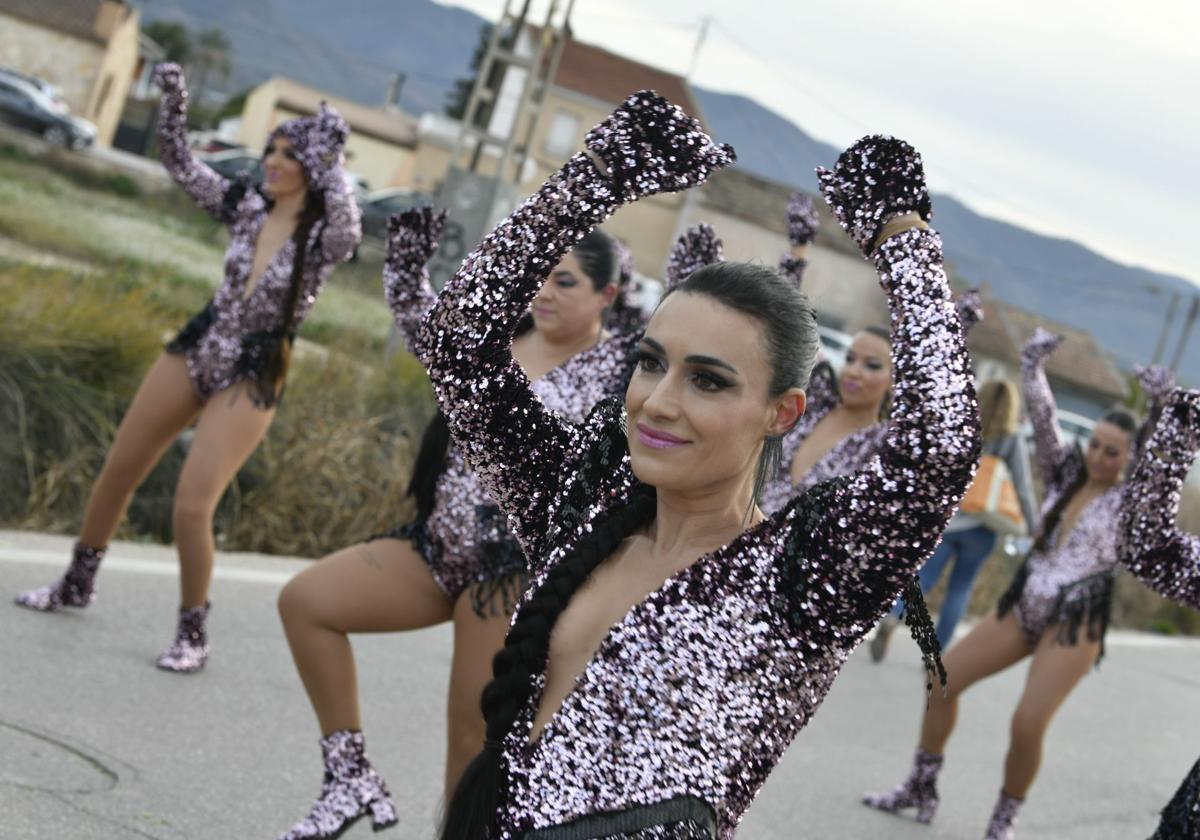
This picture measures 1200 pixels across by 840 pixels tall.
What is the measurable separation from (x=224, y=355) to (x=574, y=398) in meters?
1.77

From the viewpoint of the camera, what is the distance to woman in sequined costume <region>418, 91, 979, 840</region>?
2.75 metres

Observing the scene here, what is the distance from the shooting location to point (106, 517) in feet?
21.5

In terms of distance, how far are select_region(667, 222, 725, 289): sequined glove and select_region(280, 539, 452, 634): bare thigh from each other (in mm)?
1677

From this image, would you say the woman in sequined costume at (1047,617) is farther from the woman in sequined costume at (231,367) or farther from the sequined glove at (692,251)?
Result: the woman in sequined costume at (231,367)

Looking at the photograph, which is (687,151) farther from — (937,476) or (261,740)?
(261,740)

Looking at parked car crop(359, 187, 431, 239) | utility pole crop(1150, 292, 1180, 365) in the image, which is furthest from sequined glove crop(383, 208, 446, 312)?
utility pole crop(1150, 292, 1180, 365)

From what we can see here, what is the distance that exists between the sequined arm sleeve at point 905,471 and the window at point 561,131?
227 ft

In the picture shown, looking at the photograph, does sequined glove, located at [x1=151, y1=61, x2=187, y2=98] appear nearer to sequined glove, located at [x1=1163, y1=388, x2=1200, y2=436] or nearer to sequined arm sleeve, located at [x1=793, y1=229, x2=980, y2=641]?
sequined glove, located at [x1=1163, y1=388, x2=1200, y2=436]

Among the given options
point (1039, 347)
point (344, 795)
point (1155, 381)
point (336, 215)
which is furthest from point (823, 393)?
point (344, 795)

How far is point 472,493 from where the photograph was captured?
4918mm

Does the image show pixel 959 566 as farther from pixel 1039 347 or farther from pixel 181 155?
pixel 181 155

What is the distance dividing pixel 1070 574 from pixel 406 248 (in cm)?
328

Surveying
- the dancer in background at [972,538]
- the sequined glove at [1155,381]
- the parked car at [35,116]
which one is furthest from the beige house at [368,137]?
the sequined glove at [1155,381]

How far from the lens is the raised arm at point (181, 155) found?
6.91m
